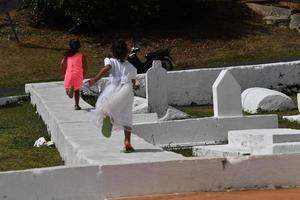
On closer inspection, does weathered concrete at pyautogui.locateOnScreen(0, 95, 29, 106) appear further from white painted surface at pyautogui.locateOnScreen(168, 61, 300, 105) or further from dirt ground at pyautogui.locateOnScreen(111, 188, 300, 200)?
dirt ground at pyautogui.locateOnScreen(111, 188, 300, 200)

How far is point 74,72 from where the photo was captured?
12977 mm

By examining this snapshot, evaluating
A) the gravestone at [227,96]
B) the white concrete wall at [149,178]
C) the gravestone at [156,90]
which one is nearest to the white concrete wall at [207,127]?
the gravestone at [227,96]

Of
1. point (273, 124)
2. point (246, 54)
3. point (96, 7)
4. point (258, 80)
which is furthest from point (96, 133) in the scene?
point (96, 7)

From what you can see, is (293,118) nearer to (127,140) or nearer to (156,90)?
(156,90)

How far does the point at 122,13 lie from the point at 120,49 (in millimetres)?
22619

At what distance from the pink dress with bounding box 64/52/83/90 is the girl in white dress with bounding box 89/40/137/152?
5.16 metres

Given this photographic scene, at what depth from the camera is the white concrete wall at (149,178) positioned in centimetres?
617

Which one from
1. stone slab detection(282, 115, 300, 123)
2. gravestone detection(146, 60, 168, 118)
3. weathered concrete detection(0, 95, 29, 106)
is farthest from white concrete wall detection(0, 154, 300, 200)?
weathered concrete detection(0, 95, 29, 106)

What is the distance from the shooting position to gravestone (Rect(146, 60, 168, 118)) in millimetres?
13805

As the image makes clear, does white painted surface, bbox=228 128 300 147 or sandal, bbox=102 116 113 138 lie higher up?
sandal, bbox=102 116 113 138

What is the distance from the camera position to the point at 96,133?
8953 mm

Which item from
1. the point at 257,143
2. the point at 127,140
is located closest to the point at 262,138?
the point at 257,143

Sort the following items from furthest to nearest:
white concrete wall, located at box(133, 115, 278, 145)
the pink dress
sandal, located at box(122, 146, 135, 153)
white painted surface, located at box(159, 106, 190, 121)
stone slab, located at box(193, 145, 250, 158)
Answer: the pink dress, white painted surface, located at box(159, 106, 190, 121), white concrete wall, located at box(133, 115, 278, 145), stone slab, located at box(193, 145, 250, 158), sandal, located at box(122, 146, 135, 153)

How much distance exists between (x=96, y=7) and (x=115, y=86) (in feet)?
72.5
